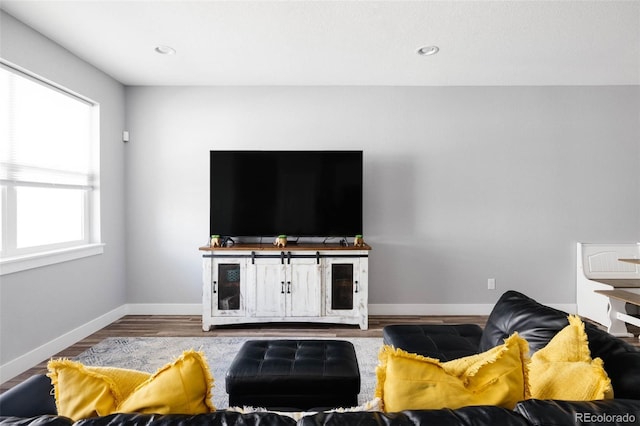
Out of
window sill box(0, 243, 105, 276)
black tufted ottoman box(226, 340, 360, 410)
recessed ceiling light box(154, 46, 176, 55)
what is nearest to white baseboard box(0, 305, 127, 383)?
window sill box(0, 243, 105, 276)

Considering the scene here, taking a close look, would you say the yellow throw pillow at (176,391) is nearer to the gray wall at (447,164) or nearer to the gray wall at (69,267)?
the gray wall at (69,267)

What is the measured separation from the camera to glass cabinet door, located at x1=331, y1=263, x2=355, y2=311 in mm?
3631

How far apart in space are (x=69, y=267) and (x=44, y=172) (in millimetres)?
850

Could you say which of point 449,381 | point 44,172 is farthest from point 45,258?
point 449,381

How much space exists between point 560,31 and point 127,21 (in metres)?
3.29

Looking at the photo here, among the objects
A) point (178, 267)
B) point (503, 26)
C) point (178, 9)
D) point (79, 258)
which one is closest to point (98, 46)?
point (178, 9)

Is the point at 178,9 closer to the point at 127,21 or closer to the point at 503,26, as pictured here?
the point at 127,21

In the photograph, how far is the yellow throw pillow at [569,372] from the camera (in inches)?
38.4

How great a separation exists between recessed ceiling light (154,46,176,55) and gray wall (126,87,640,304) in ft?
2.86

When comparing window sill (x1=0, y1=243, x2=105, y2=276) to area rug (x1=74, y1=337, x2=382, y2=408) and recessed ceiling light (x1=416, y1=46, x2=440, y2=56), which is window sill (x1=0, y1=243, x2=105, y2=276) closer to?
area rug (x1=74, y1=337, x2=382, y2=408)

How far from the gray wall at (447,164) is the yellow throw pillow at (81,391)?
3.13 metres

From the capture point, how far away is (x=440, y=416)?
0.84m

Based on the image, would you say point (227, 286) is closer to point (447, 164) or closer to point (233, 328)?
point (233, 328)

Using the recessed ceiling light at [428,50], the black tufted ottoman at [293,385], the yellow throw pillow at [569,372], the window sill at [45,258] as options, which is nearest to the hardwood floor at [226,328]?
the window sill at [45,258]
